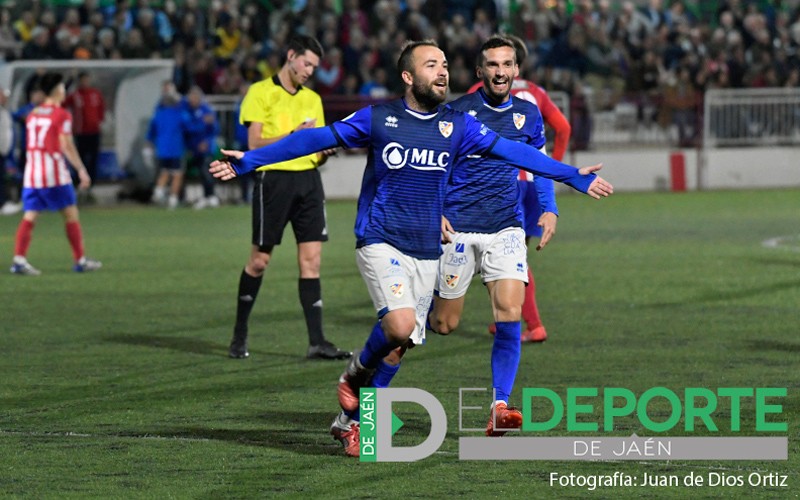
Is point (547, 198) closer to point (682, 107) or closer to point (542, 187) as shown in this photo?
point (542, 187)

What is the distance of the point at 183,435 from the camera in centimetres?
778

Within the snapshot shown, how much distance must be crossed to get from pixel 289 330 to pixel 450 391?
3.17m

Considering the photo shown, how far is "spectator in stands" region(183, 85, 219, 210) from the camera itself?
84.5ft

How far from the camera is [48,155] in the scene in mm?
16484

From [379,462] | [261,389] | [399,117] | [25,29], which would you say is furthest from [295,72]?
[25,29]

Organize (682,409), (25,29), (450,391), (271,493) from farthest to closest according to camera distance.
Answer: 1. (25,29)
2. (450,391)
3. (682,409)
4. (271,493)

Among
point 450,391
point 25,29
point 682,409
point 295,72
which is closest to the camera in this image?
point 682,409

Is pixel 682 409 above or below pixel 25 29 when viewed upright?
below

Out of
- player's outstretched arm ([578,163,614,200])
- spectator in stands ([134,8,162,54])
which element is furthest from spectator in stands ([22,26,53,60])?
player's outstretched arm ([578,163,614,200])

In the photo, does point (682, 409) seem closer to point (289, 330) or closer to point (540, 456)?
point (540, 456)

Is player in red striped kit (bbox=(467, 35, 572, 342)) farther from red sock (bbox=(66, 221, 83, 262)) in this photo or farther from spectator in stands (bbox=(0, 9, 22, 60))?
spectator in stands (bbox=(0, 9, 22, 60))

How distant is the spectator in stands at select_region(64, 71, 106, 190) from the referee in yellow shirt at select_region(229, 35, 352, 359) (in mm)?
15966

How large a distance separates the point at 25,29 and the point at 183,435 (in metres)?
20.8

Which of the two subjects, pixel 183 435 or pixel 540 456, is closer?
pixel 540 456
